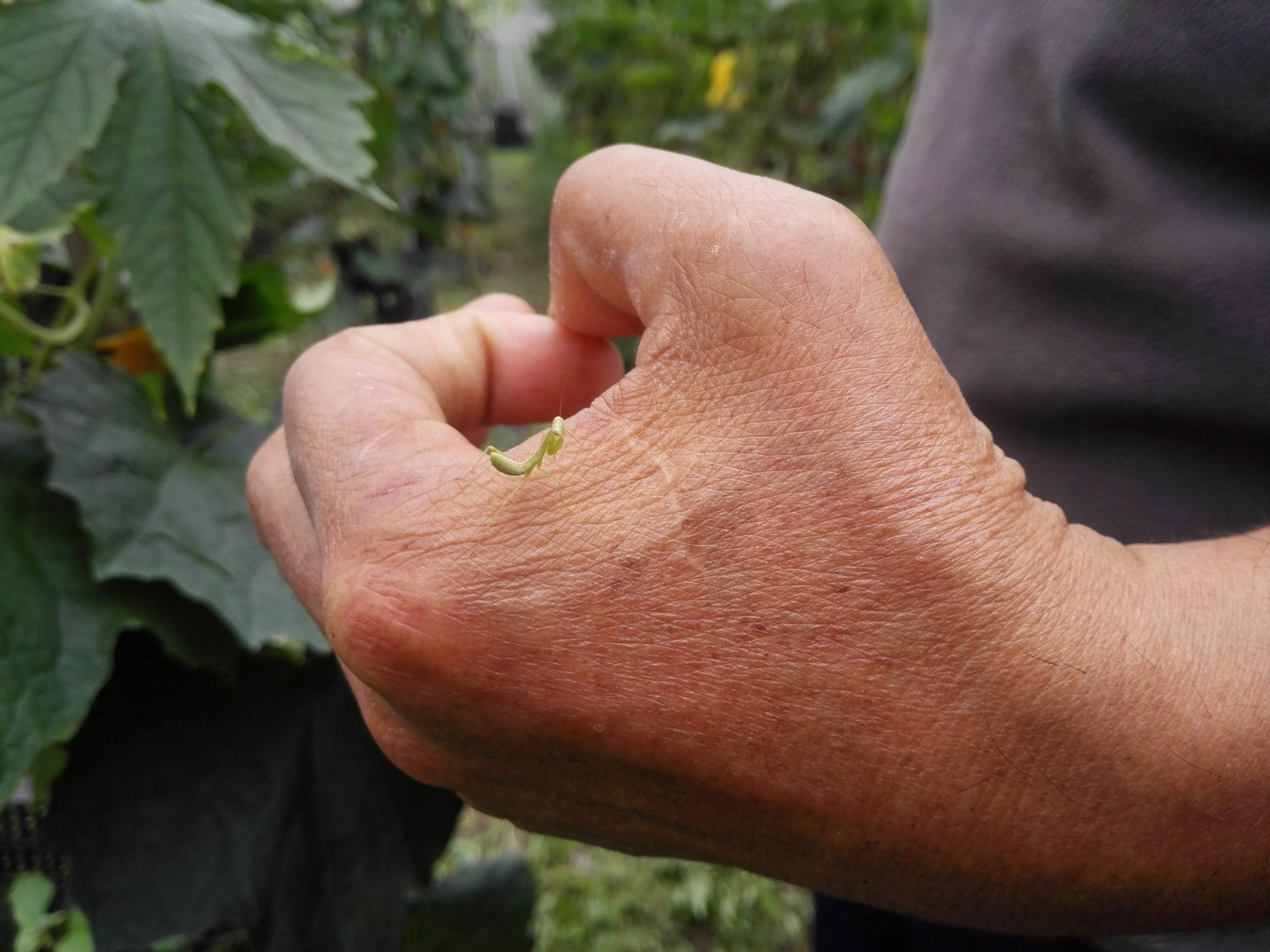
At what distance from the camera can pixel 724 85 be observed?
3.13m

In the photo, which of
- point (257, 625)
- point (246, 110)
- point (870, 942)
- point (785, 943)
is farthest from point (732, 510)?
point (785, 943)

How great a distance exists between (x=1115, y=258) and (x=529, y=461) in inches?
30.2

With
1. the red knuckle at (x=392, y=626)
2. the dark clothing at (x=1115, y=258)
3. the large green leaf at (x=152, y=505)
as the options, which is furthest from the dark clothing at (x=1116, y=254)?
the large green leaf at (x=152, y=505)

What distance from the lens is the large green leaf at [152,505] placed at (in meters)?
1.03

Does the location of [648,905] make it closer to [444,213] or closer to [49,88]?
[49,88]

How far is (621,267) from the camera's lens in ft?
2.55

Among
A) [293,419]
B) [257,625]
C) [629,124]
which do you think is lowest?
[629,124]

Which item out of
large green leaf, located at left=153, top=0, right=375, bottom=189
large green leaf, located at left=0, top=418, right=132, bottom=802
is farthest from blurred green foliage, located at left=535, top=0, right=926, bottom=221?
large green leaf, located at left=0, top=418, right=132, bottom=802

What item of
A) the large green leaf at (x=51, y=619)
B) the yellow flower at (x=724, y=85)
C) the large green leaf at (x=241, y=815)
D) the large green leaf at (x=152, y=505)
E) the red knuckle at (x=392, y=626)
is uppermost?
the red knuckle at (x=392, y=626)

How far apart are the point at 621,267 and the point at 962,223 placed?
2.19 feet

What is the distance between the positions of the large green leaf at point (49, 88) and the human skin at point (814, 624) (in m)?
0.63

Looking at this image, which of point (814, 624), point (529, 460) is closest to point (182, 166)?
point (529, 460)

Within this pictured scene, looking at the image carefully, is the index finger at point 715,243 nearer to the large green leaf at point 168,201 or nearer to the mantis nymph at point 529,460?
the mantis nymph at point 529,460

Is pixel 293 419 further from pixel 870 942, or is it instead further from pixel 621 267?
pixel 870 942
